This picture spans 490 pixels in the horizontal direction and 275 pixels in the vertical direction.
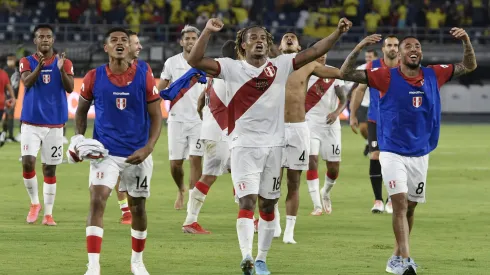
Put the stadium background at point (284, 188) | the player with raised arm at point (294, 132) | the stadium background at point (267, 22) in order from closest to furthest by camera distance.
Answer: the stadium background at point (284, 188)
the player with raised arm at point (294, 132)
the stadium background at point (267, 22)

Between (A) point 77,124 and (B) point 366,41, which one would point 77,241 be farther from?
(B) point 366,41

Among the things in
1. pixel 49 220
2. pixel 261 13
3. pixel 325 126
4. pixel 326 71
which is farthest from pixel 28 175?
pixel 261 13

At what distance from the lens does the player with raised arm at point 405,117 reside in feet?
37.3

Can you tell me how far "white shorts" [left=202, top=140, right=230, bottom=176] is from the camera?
14773 millimetres

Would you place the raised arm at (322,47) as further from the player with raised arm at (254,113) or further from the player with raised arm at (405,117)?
the player with raised arm at (405,117)

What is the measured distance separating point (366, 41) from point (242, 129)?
1427mm

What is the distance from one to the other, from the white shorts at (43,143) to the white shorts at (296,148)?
124 inches

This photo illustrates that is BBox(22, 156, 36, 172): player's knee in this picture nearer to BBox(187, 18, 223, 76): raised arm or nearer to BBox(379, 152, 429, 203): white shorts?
BBox(187, 18, 223, 76): raised arm

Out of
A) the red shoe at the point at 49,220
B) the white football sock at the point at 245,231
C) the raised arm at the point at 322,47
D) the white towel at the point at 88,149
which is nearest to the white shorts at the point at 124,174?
the white towel at the point at 88,149

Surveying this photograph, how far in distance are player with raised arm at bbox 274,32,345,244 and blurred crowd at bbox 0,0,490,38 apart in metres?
28.3

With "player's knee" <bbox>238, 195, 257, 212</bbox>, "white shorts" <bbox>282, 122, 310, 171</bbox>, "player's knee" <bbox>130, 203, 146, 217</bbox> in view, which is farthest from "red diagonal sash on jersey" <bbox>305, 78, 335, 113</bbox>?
Answer: "player's knee" <bbox>130, 203, 146, 217</bbox>

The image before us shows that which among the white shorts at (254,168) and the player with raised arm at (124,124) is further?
the white shorts at (254,168)

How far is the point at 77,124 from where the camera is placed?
1094cm

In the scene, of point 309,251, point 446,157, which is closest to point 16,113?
point 446,157
